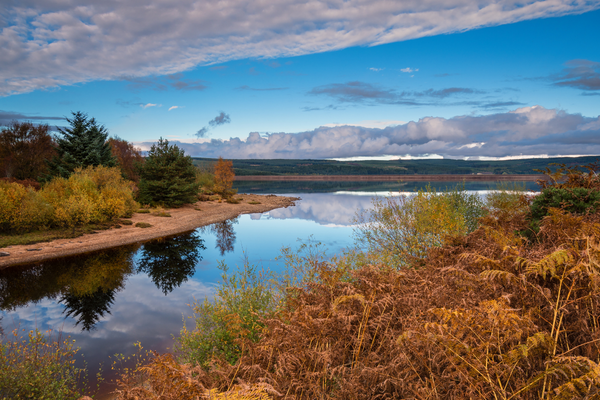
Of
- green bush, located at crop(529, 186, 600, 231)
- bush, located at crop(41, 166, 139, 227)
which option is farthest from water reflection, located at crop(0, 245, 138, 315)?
green bush, located at crop(529, 186, 600, 231)

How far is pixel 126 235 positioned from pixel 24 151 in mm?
29860

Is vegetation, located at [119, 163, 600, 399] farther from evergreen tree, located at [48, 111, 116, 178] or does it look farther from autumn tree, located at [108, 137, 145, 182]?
autumn tree, located at [108, 137, 145, 182]

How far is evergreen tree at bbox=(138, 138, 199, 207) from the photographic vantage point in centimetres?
4100

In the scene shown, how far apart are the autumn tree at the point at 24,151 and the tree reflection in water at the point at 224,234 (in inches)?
942

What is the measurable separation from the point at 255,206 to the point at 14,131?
3401 centimetres

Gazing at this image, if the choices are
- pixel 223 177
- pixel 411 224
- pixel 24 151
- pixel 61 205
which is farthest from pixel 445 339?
pixel 223 177

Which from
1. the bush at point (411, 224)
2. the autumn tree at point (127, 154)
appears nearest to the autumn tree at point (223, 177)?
the autumn tree at point (127, 154)

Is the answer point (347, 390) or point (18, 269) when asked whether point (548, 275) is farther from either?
point (18, 269)

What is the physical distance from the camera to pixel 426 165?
196 metres

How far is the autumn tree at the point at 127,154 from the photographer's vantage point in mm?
54375

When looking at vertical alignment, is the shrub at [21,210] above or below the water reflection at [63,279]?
above

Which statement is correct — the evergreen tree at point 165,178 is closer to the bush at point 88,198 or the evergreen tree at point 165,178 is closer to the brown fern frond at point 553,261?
the bush at point 88,198

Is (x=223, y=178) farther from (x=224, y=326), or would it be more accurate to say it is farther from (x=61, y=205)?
(x=224, y=326)

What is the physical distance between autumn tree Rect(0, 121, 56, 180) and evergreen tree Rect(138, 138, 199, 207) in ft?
39.7
